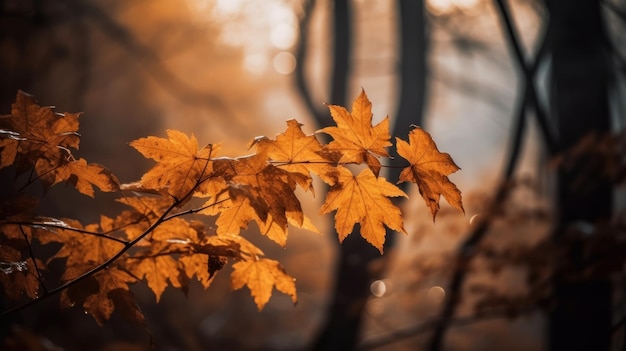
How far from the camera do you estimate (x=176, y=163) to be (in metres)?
1.32

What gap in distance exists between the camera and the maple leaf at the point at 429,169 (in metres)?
1.34

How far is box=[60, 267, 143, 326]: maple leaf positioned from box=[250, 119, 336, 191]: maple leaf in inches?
20.8

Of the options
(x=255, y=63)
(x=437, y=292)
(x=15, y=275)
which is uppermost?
(x=255, y=63)

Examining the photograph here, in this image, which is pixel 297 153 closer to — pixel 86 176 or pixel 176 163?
pixel 176 163

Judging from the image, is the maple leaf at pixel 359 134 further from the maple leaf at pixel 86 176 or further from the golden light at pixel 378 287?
the golden light at pixel 378 287

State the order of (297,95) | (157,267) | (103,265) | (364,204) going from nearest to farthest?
(103,265) → (364,204) → (157,267) → (297,95)

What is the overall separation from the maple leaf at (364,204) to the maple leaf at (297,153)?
0.06 m

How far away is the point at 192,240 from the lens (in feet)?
4.98

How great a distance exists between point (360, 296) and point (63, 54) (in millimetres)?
4651

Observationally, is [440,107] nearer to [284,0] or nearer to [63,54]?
[284,0]

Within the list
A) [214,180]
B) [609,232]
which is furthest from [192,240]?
[609,232]

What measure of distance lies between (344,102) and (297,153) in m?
3.07

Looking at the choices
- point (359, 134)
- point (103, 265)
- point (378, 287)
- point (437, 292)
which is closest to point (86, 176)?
point (103, 265)

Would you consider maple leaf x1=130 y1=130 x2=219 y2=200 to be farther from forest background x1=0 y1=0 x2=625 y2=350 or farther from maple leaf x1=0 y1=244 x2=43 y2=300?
maple leaf x1=0 y1=244 x2=43 y2=300
